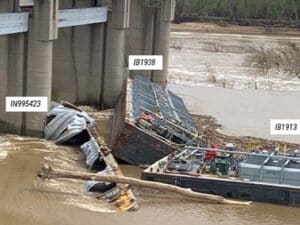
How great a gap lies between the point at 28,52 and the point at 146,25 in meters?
16.5

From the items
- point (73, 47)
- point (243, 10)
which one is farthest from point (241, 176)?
point (243, 10)

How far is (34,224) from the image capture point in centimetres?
1978

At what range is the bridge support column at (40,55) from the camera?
3002 centimetres

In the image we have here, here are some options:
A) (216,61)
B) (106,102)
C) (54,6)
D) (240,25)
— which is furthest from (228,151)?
(240,25)

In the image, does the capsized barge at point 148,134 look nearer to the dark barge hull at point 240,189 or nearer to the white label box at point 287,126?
the dark barge hull at point 240,189

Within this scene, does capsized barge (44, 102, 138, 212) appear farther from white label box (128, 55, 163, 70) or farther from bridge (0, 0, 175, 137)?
white label box (128, 55, 163, 70)

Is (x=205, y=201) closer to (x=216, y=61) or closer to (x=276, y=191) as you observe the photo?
(x=276, y=191)

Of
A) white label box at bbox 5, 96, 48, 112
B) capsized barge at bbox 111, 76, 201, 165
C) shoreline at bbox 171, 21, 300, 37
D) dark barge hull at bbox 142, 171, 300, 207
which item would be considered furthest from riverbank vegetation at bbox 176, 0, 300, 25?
dark barge hull at bbox 142, 171, 300, 207

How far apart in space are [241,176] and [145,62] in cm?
2265

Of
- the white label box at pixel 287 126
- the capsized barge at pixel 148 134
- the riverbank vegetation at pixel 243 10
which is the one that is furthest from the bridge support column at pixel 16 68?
the riverbank vegetation at pixel 243 10

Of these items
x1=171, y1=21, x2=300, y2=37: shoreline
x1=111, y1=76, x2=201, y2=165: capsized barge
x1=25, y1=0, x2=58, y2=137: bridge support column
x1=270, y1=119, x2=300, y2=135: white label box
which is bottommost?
x1=171, y1=21, x2=300, y2=37: shoreline

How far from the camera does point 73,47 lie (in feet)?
129

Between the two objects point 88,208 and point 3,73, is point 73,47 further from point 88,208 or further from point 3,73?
point 88,208

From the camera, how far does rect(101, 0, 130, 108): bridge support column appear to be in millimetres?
39125
